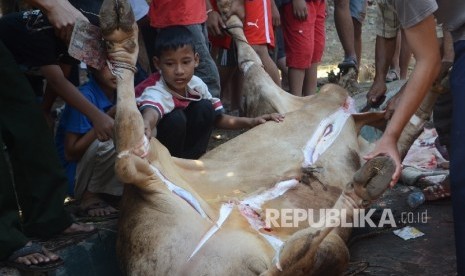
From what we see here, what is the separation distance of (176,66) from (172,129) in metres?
0.36

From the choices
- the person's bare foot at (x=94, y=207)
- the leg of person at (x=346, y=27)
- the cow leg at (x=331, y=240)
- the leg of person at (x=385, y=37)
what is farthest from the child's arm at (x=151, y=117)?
the leg of person at (x=346, y=27)

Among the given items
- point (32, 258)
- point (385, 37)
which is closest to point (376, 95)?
point (385, 37)

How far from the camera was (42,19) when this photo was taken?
13.2 feet

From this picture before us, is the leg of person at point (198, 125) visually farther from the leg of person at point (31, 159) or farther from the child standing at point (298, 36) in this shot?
the child standing at point (298, 36)

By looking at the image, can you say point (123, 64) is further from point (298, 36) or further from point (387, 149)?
point (298, 36)

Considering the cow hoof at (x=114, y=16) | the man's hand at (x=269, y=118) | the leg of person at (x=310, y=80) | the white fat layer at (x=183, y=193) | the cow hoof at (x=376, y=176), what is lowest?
the leg of person at (x=310, y=80)

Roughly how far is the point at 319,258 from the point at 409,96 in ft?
Answer: 2.56

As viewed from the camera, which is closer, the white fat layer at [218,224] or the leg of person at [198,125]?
the white fat layer at [218,224]

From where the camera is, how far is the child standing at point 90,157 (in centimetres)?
404

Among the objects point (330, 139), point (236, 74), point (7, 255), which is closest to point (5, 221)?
point (7, 255)

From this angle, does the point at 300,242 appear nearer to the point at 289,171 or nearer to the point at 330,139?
the point at 289,171

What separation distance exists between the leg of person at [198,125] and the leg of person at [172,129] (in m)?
0.12

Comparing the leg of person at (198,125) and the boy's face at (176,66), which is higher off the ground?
the boy's face at (176,66)

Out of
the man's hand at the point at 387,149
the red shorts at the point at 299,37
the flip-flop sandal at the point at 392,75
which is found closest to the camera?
the man's hand at the point at 387,149
